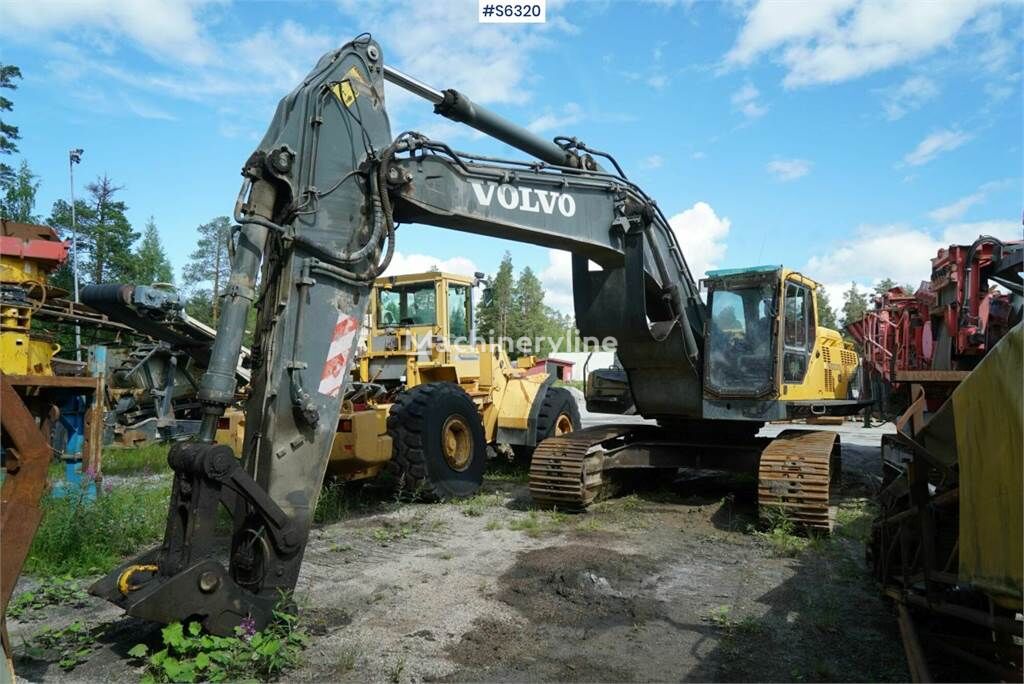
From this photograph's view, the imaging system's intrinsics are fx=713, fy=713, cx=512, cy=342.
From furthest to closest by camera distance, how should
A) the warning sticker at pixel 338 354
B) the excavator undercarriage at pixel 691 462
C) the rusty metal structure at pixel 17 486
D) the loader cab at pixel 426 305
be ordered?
the loader cab at pixel 426 305, the excavator undercarriage at pixel 691 462, the warning sticker at pixel 338 354, the rusty metal structure at pixel 17 486

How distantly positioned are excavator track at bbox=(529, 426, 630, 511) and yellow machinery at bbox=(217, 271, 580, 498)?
117cm

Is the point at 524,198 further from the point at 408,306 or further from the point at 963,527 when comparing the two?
the point at 408,306

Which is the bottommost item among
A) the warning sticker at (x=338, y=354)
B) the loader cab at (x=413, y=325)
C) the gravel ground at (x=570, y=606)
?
the gravel ground at (x=570, y=606)

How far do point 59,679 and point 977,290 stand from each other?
8823 millimetres

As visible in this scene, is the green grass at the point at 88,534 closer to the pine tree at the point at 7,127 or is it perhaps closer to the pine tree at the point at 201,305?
the pine tree at the point at 7,127

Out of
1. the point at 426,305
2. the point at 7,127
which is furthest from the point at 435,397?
the point at 7,127

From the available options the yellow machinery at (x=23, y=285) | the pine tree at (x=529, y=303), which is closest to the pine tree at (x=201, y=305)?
the pine tree at (x=529, y=303)

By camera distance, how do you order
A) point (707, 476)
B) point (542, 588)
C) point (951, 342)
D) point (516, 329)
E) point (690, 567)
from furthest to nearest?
1. point (516, 329)
2. point (707, 476)
3. point (951, 342)
4. point (690, 567)
5. point (542, 588)

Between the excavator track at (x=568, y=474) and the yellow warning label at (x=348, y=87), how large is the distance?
4239 millimetres

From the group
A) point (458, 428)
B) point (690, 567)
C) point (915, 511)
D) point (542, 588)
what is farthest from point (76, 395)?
point (915, 511)

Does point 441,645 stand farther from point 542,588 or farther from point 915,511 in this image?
point 915,511

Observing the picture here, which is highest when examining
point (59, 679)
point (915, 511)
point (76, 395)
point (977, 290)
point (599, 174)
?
point (599, 174)

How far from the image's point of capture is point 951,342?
27.6 ft

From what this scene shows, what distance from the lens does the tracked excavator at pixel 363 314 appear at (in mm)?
3818
